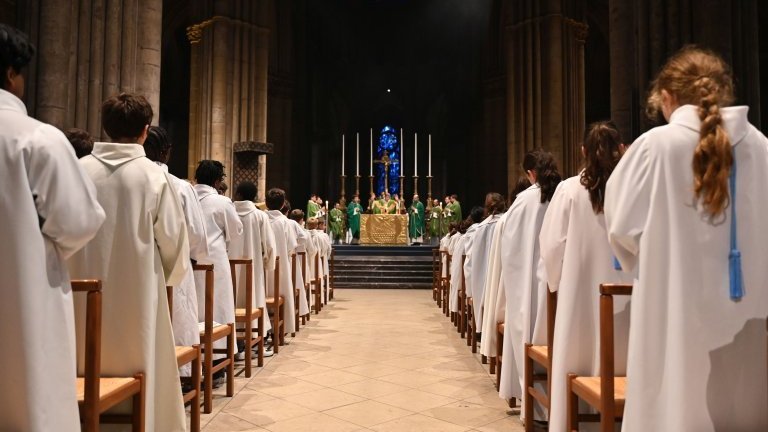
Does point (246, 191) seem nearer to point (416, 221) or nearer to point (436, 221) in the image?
point (436, 221)

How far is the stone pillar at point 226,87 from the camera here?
16188 mm

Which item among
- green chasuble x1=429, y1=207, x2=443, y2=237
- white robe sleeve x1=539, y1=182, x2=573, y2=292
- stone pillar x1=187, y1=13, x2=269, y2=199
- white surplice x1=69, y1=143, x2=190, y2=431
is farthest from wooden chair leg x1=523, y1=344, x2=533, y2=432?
green chasuble x1=429, y1=207, x2=443, y2=237

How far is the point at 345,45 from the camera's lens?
32.1m

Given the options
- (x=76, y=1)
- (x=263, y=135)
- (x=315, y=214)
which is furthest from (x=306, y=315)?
(x=315, y=214)

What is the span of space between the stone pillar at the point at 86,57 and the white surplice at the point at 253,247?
2.79 meters

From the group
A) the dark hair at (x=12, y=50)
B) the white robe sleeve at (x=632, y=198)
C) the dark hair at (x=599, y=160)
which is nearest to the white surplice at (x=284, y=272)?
the dark hair at (x=599, y=160)

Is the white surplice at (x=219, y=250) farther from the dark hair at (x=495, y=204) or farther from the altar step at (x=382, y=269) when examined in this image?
the altar step at (x=382, y=269)

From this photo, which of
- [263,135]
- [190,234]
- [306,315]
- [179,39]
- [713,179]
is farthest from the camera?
[179,39]

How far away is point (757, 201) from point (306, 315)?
7.63 metres

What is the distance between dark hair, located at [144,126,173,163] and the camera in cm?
391

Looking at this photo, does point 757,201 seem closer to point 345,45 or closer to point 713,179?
point 713,179

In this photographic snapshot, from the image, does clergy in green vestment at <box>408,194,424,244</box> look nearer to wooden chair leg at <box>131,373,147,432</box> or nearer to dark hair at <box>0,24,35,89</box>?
wooden chair leg at <box>131,373,147,432</box>

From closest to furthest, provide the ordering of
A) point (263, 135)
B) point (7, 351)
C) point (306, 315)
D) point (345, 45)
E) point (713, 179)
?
point (7, 351) < point (713, 179) < point (306, 315) < point (263, 135) < point (345, 45)

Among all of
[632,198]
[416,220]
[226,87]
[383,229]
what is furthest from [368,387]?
[416,220]
